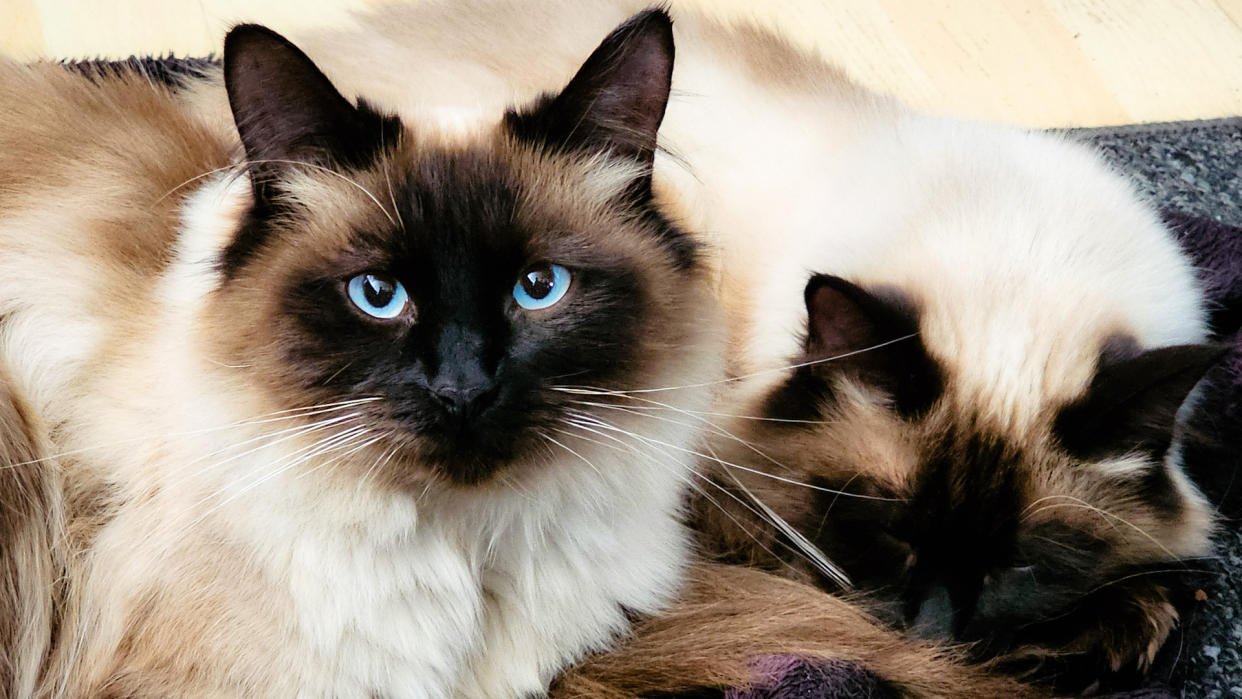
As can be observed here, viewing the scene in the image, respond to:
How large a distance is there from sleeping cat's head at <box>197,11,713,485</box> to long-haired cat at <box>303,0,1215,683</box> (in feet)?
0.24

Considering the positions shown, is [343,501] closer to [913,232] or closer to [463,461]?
[463,461]

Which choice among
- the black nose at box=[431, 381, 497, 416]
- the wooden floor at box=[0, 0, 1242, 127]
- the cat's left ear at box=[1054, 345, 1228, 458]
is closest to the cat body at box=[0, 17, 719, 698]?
the black nose at box=[431, 381, 497, 416]

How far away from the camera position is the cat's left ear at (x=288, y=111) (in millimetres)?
958

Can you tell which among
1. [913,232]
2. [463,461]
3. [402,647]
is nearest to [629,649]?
[402,647]

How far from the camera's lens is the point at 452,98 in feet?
4.86

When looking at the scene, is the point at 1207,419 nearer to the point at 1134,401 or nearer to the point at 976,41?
the point at 1134,401

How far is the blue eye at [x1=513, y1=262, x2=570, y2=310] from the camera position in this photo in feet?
3.30

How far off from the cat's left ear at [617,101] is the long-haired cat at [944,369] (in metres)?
0.12

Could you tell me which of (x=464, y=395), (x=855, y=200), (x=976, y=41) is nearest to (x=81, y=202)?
(x=464, y=395)

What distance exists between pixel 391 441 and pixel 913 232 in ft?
2.34

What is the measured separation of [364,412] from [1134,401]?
74cm

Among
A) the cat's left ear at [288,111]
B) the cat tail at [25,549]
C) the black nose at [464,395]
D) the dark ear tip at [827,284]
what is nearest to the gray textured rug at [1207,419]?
the dark ear tip at [827,284]

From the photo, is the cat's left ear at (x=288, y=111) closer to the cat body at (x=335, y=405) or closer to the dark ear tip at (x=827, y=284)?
the cat body at (x=335, y=405)

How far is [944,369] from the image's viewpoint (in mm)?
1191
